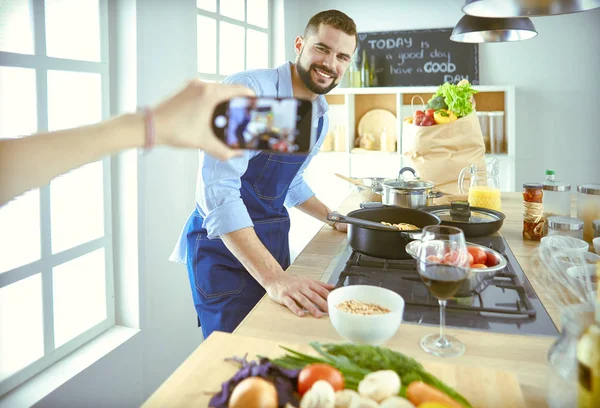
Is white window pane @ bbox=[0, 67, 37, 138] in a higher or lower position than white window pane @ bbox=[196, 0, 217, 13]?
lower

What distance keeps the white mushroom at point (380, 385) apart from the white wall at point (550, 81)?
3634 mm

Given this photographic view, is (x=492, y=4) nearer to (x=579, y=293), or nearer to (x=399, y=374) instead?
(x=579, y=293)

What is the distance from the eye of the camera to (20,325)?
1752 millimetres

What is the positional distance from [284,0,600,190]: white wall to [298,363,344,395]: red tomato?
3610 mm

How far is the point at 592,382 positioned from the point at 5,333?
1.70 meters

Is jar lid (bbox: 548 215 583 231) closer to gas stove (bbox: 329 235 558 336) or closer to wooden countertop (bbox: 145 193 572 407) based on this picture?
gas stove (bbox: 329 235 558 336)

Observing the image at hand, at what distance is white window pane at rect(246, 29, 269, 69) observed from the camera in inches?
142

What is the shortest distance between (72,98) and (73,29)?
247 millimetres

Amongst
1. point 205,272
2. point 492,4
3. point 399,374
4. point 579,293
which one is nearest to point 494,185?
point 492,4

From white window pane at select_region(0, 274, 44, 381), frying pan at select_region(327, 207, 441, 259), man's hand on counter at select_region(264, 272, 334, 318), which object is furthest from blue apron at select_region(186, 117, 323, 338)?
white window pane at select_region(0, 274, 44, 381)

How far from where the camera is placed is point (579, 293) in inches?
46.5

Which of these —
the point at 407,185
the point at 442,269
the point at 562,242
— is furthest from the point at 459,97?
the point at 442,269

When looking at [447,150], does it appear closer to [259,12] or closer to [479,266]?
[479,266]

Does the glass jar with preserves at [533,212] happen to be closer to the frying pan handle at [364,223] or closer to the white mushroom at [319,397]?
the frying pan handle at [364,223]
